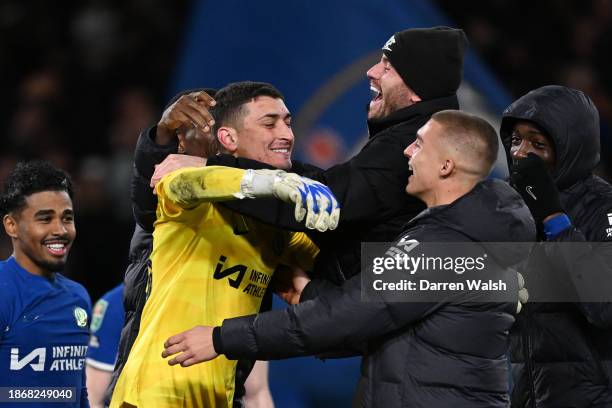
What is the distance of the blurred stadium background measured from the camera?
724cm

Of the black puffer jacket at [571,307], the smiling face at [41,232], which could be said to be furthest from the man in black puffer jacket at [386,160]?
the smiling face at [41,232]

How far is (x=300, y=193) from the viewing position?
11.5 feet

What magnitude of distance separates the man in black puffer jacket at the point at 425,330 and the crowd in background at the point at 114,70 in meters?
3.98

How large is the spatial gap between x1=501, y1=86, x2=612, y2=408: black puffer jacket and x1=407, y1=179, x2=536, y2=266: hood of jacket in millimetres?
439

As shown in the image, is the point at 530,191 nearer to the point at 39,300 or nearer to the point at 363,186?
the point at 363,186

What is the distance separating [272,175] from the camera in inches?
142

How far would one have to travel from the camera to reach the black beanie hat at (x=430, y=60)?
4145 mm

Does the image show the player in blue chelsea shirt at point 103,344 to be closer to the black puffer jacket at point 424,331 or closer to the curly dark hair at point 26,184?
the curly dark hair at point 26,184

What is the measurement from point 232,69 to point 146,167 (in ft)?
10.4

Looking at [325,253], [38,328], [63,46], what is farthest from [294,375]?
[63,46]

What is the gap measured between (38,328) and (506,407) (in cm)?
224

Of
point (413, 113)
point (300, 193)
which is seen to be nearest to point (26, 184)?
point (413, 113)

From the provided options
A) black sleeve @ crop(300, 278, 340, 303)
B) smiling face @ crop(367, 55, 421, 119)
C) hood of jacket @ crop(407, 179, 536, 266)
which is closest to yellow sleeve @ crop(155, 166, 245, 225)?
black sleeve @ crop(300, 278, 340, 303)

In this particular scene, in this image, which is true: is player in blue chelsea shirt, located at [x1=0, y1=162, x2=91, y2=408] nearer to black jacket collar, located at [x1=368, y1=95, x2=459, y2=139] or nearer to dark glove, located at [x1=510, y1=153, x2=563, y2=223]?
black jacket collar, located at [x1=368, y1=95, x2=459, y2=139]
